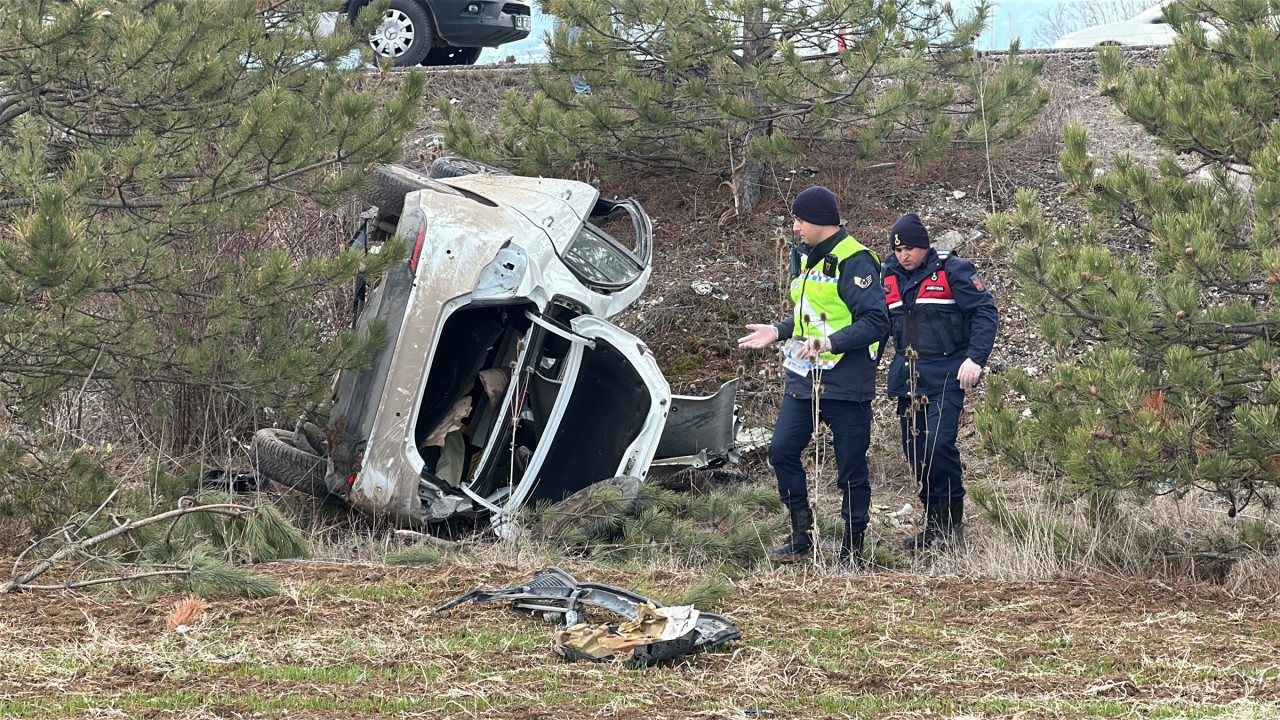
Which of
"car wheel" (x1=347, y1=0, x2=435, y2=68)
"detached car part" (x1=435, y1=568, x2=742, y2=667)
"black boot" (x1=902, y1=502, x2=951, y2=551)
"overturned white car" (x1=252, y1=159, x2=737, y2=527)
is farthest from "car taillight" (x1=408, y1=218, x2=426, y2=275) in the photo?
"car wheel" (x1=347, y1=0, x2=435, y2=68)

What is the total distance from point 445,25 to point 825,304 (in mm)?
8841

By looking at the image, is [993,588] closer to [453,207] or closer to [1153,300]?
[1153,300]

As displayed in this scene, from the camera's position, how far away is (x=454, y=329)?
25.6 feet

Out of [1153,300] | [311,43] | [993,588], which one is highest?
[311,43]

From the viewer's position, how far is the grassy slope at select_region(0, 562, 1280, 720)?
3887 millimetres

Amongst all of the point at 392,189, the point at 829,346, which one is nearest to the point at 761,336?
the point at 829,346

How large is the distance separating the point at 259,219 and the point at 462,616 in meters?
2.96

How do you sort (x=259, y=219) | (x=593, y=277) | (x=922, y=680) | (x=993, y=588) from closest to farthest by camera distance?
(x=922, y=680), (x=993, y=588), (x=259, y=219), (x=593, y=277)

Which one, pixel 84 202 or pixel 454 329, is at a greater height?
pixel 84 202

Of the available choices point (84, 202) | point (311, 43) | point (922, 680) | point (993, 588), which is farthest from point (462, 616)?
point (311, 43)

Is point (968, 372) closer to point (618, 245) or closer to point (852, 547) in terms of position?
point (852, 547)

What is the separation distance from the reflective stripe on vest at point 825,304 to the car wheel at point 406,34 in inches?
338

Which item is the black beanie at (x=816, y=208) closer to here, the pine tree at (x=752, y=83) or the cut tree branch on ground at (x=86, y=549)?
the cut tree branch on ground at (x=86, y=549)

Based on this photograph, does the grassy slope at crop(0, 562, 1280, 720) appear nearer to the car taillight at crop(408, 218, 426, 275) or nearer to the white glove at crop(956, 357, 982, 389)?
the white glove at crop(956, 357, 982, 389)
